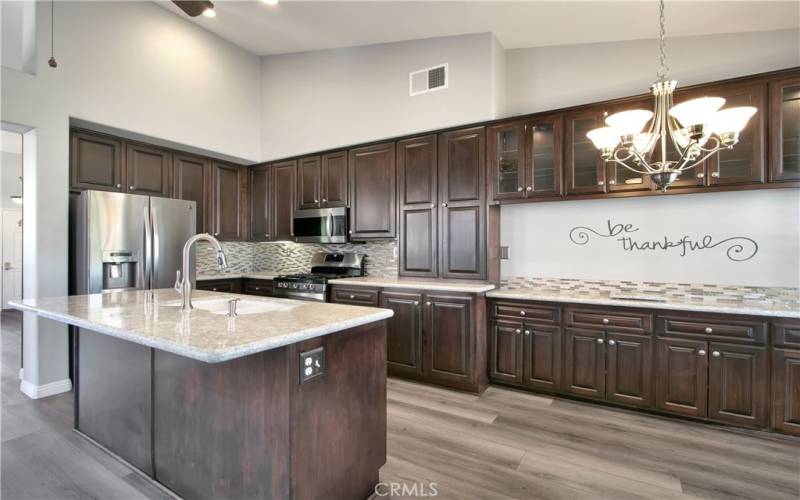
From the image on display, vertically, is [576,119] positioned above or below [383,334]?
above

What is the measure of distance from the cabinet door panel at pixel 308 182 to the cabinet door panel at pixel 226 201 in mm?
1002

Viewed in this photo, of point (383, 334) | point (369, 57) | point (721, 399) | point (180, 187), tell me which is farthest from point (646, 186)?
point (180, 187)

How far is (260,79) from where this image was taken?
5.27 meters

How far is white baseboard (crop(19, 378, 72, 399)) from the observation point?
329 cm

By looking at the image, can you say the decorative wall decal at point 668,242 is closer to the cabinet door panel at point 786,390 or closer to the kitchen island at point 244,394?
the cabinet door panel at point 786,390

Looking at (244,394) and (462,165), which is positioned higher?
(462,165)

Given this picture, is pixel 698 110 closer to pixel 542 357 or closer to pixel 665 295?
pixel 665 295

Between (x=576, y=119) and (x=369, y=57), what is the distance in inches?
94.4

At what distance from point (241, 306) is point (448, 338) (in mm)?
1912

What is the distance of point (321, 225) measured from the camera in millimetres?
4672

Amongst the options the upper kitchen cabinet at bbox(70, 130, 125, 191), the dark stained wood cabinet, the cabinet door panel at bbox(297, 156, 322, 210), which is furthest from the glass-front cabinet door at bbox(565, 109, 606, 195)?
the upper kitchen cabinet at bbox(70, 130, 125, 191)

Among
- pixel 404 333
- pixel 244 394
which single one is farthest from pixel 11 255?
pixel 244 394

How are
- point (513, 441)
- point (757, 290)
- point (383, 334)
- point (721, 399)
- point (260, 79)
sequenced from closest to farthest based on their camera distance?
point (383, 334)
point (513, 441)
point (721, 399)
point (757, 290)
point (260, 79)

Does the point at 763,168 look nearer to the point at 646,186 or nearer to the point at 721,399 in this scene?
the point at 646,186
